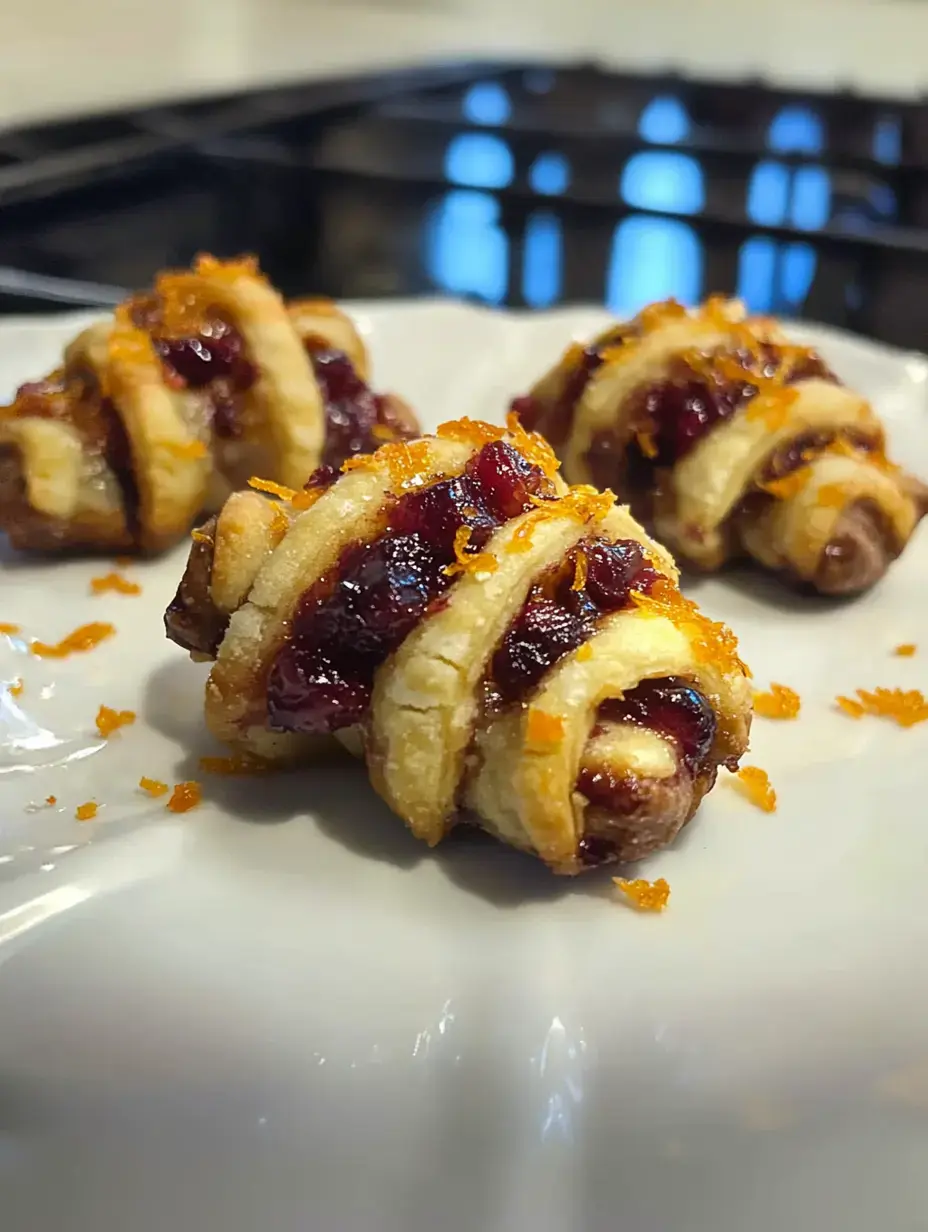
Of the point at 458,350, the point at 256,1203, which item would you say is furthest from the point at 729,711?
the point at 458,350

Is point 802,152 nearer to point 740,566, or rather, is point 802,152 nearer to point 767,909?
point 740,566

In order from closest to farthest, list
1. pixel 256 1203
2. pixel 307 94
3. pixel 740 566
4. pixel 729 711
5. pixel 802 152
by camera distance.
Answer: pixel 256 1203, pixel 729 711, pixel 740 566, pixel 802 152, pixel 307 94

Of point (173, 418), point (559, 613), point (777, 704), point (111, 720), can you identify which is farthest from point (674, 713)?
point (173, 418)

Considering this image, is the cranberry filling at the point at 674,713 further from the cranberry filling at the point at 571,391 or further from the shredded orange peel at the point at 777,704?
the cranberry filling at the point at 571,391

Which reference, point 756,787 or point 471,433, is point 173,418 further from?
point 756,787

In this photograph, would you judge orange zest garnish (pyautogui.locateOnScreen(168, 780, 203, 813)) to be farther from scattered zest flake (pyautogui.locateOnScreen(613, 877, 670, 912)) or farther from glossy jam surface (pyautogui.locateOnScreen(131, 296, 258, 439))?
glossy jam surface (pyautogui.locateOnScreen(131, 296, 258, 439))

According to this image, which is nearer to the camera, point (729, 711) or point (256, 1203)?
point (256, 1203)

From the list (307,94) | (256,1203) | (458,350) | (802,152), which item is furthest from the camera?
(307,94)
